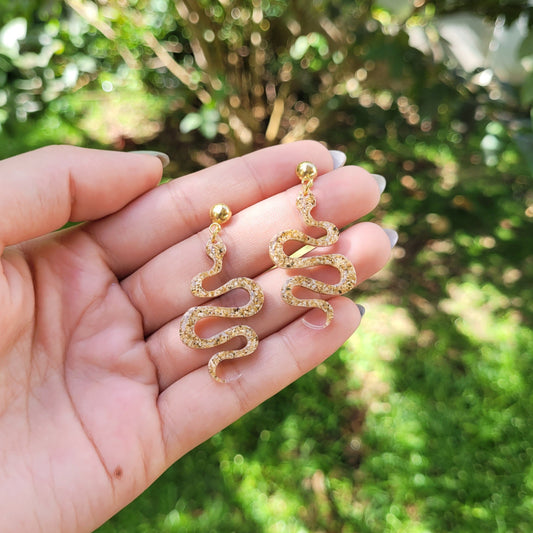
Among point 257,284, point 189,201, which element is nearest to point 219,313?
point 257,284

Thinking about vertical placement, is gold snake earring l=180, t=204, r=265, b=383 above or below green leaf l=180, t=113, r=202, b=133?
below

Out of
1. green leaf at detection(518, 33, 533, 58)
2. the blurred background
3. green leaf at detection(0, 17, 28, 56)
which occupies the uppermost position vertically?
green leaf at detection(0, 17, 28, 56)

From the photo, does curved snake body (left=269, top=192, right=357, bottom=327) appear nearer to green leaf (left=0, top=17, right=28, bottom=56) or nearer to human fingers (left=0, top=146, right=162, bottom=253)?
human fingers (left=0, top=146, right=162, bottom=253)

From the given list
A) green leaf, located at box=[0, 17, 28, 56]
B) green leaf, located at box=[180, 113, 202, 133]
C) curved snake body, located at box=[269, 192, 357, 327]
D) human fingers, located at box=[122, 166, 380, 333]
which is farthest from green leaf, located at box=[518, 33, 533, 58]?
green leaf, located at box=[0, 17, 28, 56]

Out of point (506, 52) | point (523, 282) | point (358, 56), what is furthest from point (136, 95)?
point (523, 282)

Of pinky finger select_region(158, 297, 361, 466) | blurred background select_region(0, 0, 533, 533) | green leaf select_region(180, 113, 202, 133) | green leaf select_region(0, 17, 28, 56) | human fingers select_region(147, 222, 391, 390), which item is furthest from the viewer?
green leaf select_region(180, 113, 202, 133)

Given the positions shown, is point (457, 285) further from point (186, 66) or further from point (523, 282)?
point (186, 66)

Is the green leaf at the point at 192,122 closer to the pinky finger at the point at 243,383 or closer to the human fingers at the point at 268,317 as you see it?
the human fingers at the point at 268,317

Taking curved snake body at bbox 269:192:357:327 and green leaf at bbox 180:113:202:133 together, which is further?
green leaf at bbox 180:113:202:133

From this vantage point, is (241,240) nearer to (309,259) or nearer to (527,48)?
(309,259)
